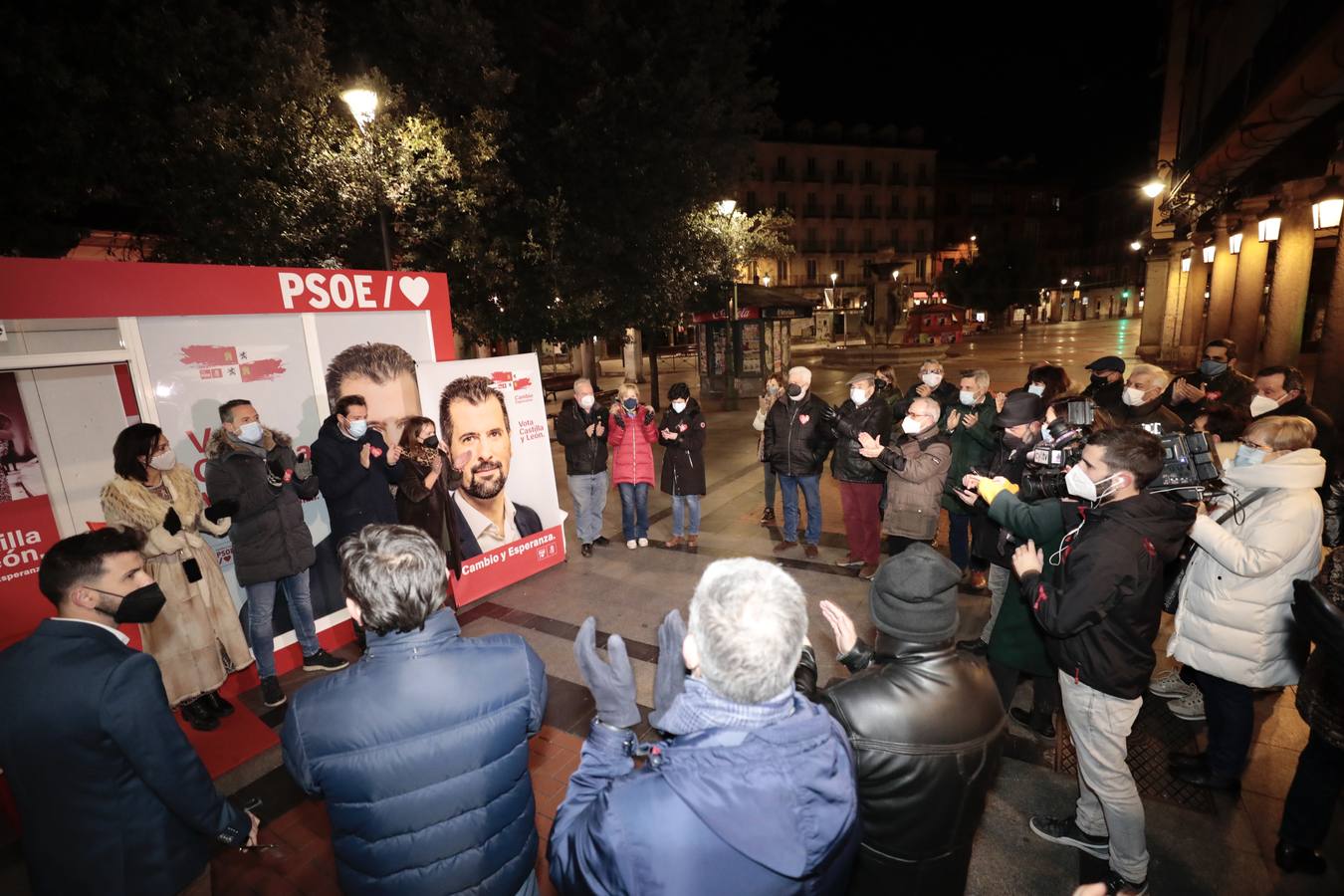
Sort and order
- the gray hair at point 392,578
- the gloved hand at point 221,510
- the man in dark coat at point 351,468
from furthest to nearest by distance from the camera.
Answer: the man in dark coat at point 351,468 → the gloved hand at point 221,510 → the gray hair at point 392,578

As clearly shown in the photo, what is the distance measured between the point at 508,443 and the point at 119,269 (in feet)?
9.89

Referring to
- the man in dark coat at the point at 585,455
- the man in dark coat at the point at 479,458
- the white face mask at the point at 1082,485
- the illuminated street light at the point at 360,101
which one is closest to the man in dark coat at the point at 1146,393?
the white face mask at the point at 1082,485

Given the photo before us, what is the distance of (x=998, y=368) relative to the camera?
22.0 m

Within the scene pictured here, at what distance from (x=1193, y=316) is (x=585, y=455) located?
799 inches

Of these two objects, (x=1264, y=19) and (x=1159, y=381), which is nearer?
(x=1159, y=381)

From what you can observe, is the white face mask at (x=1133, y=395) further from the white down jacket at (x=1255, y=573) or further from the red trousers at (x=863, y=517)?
the white down jacket at (x=1255, y=573)

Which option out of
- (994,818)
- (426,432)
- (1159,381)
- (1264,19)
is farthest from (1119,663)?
(1264,19)

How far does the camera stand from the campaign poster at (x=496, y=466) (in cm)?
557

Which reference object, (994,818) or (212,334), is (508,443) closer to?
(212,334)

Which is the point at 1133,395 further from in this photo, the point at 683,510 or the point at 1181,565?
the point at 683,510

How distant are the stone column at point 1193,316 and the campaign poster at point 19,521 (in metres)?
23.1

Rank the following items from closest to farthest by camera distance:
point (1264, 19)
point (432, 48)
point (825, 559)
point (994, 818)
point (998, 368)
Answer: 1. point (994, 818)
2. point (825, 559)
3. point (432, 48)
4. point (1264, 19)
5. point (998, 368)

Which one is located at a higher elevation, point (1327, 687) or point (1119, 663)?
point (1119, 663)

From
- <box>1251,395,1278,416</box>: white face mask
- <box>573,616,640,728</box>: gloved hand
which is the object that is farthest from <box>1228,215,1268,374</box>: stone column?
<box>573,616,640,728</box>: gloved hand
